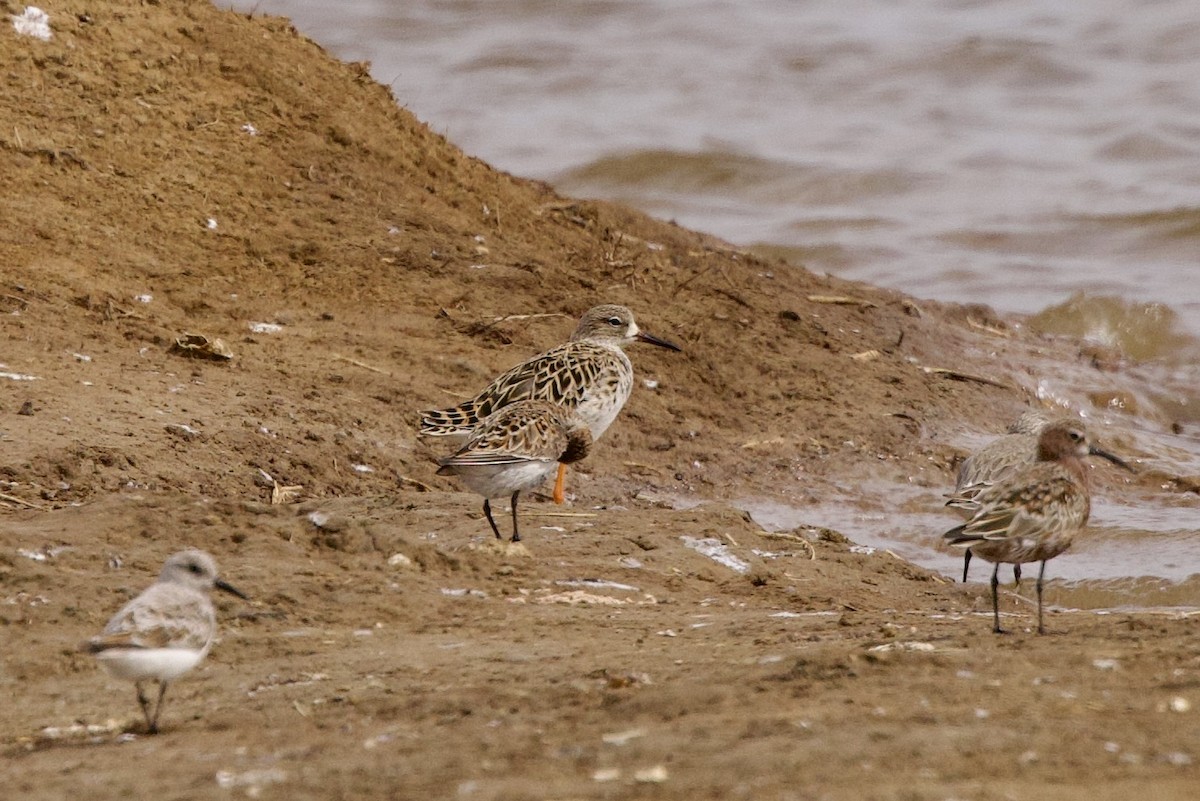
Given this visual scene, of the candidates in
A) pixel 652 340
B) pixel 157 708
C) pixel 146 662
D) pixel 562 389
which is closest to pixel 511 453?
pixel 562 389

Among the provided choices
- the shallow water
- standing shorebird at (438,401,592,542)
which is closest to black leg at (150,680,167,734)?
standing shorebird at (438,401,592,542)

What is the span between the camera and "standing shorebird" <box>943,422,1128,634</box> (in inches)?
271

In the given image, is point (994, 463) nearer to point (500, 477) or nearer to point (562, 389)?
point (562, 389)

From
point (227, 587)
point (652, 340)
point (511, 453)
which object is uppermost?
point (652, 340)

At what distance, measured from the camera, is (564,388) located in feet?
32.1

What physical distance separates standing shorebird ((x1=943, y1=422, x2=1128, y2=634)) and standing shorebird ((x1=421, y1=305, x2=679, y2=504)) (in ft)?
9.69

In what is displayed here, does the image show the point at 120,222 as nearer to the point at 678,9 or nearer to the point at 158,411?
the point at 158,411

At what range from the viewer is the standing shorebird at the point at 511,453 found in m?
8.37

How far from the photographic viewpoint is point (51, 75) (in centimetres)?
1177

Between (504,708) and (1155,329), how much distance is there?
1278 cm

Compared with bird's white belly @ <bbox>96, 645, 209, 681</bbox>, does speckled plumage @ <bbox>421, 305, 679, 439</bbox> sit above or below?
above

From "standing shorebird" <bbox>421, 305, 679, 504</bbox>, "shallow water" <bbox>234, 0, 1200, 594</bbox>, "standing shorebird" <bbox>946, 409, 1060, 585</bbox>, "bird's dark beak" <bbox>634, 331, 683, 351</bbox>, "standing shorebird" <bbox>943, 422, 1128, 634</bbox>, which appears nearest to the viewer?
"standing shorebird" <bbox>943, 422, 1128, 634</bbox>

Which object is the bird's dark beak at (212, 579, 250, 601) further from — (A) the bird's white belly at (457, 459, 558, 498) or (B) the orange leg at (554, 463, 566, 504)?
(B) the orange leg at (554, 463, 566, 504)

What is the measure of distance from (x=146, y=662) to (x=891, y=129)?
1992 cm
